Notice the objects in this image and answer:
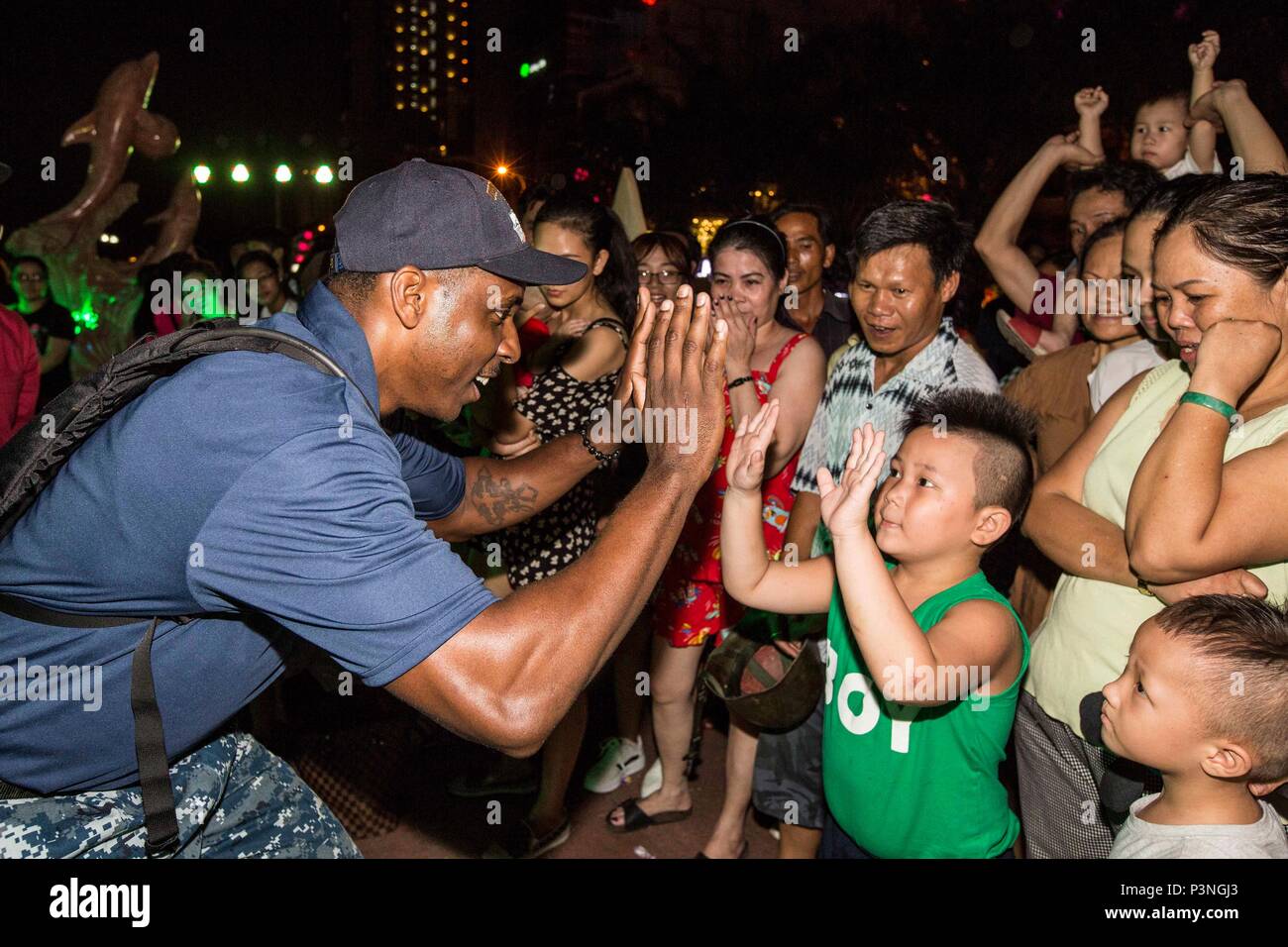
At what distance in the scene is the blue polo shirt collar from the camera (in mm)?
1758

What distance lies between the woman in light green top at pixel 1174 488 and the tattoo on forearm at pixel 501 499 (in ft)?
4.54

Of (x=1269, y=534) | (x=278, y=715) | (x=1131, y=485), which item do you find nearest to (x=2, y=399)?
(x=278, y=715)

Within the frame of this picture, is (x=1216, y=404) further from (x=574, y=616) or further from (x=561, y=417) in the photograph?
(x=561, y=417)

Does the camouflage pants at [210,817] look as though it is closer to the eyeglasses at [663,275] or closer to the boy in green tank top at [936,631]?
the boy in green tank top at [936,631]

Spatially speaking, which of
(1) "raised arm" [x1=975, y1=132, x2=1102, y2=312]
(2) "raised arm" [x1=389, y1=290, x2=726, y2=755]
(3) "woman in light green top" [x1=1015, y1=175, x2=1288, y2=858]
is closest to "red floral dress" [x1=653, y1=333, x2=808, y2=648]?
(1) "raised arm" [x1=975, y1=132, x2=1102, y2=312]

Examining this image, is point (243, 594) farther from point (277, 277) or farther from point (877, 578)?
point (277, 277)

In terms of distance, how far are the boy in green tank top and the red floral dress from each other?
3.88 feet

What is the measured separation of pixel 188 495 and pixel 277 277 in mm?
5521

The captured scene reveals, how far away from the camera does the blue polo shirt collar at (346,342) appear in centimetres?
176

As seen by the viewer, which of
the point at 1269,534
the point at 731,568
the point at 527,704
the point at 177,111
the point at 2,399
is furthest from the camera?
the point at 177,111

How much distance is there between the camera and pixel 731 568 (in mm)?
2201

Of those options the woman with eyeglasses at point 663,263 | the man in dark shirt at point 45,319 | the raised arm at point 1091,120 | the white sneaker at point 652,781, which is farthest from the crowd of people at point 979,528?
the man in dark shirt at point 45,319

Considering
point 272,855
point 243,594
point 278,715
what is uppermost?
point 243,594

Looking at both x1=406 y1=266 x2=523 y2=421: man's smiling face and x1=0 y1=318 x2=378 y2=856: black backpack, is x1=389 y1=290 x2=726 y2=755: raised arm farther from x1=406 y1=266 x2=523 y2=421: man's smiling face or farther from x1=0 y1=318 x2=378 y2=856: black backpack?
x1=0 y1=318 x2=378 y2=856: black backpack
